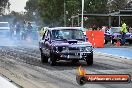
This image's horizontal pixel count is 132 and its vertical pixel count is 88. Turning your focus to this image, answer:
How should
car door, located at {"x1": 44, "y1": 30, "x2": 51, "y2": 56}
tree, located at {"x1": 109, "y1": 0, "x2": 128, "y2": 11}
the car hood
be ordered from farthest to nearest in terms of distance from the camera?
tree, located at {"x1": 109, "y1": 0, "x2": 128, "y2": 11} < car door, located at {"x1": 44, "y1": 30, "x2": 51, "y2": 56} < the car hood

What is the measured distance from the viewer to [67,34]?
18.8 metres

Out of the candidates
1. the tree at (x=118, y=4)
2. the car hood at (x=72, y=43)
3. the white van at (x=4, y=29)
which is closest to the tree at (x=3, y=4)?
the tree at (x=118, y=4)

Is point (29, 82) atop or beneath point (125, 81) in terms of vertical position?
beneath

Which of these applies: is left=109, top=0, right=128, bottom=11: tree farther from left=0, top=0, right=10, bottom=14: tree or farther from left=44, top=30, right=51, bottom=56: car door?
left=44, top=30, right=51, bottom=56: car door

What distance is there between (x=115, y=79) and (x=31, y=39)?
44397mm

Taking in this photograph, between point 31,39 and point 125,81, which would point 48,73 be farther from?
point 31,39

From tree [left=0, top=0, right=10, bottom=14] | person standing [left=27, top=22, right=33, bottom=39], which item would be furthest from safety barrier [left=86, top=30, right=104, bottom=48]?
tree [left=0, top=0, right=10, bottom=14]

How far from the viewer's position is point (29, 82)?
1227cm

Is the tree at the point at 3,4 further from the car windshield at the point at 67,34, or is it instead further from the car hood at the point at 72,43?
the car hood at the point at 72,43

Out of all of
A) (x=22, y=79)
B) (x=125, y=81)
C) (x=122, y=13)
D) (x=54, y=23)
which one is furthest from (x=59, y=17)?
(x=125, y=81)

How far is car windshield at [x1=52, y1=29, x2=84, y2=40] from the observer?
61.4ft

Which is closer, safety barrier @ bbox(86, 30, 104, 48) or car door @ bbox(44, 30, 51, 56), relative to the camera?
car door @ bbox(44, 30, 51, 56)

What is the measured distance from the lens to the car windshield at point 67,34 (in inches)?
736

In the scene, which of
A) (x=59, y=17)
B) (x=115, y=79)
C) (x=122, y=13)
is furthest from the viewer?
(x=59, y=17)
